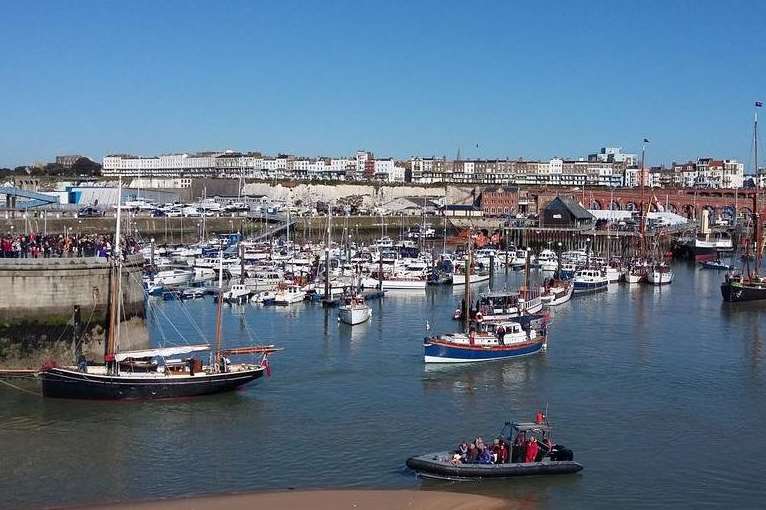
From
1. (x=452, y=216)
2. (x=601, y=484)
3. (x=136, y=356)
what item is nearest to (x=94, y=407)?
(x=136, y=356)

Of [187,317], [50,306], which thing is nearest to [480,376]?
[50,306]

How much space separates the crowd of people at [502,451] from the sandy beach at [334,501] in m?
1.11

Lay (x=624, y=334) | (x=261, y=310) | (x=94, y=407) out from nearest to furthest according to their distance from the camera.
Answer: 1. (x=94, y=407)
2. (x=624, y=334)
3. (x=261, y=310)

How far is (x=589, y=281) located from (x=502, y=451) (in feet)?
114

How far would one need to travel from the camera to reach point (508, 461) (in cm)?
2048

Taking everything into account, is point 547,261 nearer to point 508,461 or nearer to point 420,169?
point 508,461

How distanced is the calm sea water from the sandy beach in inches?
23.1

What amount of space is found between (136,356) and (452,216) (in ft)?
241

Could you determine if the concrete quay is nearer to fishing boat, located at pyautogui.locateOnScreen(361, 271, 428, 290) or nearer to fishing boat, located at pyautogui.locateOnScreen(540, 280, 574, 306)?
fishing boat, located at pyautogui.locateOnScreen(540, 280, 574, 306)

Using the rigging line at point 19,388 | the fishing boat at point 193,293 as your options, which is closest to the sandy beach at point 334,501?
the rigging line at point 19,388

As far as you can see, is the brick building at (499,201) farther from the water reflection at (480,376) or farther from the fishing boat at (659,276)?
the water reflection at (480,376)

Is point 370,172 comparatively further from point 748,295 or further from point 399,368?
point 399,368

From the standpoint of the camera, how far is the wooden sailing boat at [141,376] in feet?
82.2

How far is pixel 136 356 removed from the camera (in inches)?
1027
